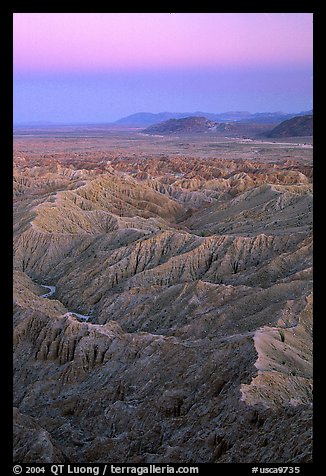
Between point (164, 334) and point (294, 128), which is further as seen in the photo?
point (294, 128)

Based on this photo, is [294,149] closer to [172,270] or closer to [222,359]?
[172,270]

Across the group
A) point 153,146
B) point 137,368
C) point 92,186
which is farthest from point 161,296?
point 153,146

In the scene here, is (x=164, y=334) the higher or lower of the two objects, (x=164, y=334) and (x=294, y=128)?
the lower

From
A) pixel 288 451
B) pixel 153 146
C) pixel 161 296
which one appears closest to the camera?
pixel 288 451

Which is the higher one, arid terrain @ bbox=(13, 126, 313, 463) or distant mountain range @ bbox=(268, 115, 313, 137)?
distant mountain range @ bbox=(268, 115, 313, 137)

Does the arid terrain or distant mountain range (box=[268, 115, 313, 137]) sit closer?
the arid terrain

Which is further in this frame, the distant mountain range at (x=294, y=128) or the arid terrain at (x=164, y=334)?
the distant mountain range at (x=294, y=128)

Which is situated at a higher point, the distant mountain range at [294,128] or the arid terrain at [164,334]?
the distant mountain range at [294,128]
